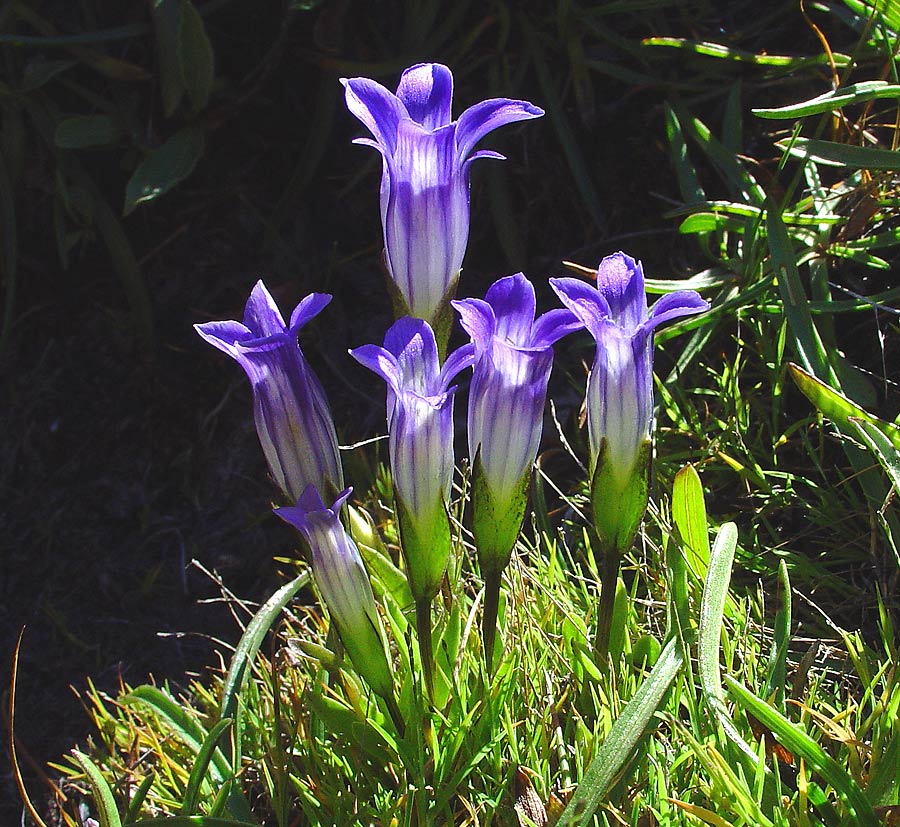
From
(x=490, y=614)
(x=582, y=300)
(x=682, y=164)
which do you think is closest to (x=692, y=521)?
(x=490, y=614)

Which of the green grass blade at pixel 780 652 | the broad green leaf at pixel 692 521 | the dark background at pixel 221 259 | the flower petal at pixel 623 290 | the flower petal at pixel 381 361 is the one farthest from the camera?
the dark background at pixel 221 259

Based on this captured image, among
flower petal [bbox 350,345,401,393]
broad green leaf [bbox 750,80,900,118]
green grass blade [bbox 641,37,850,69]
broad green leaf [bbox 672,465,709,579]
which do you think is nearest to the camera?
flower petal [bbox 350,345,401,393]

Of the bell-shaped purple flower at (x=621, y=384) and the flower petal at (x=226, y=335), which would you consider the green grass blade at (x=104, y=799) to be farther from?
the bell-shaped purple flower at (x=621, y=384)

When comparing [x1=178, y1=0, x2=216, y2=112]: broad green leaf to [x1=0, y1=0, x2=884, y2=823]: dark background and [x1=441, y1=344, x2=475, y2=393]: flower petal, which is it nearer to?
[x1=0, y1=0, x2=884, y2=823]: dark background

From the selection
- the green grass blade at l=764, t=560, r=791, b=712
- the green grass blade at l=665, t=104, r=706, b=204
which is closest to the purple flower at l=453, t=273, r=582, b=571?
the green grass blade at l=764, t=560, r=791, b=712

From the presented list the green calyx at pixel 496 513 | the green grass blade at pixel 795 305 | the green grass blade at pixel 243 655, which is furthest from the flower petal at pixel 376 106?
the green grass blade at pixel 795 305

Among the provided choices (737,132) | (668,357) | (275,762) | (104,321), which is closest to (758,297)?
(668,357)

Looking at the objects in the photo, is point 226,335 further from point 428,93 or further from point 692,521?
point 692,521
